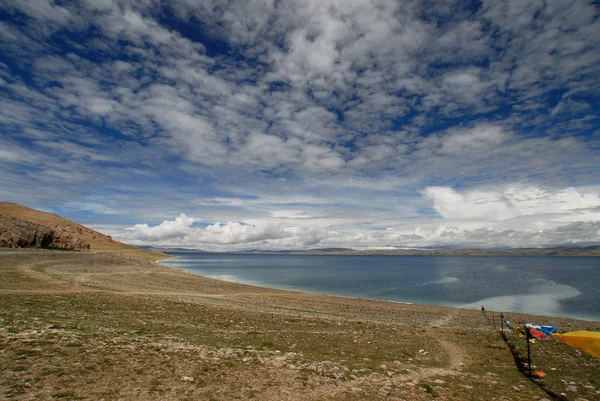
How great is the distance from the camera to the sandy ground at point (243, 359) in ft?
33.8

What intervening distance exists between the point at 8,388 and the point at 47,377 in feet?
3.47

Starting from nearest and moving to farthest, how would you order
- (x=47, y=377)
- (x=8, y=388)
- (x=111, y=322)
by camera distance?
(x=8, y=388)
(x=47, y=377)
(x=111, y=322)

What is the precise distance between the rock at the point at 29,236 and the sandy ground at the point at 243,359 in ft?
306

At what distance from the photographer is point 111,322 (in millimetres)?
18188

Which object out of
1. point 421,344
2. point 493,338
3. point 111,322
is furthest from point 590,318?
point 111,322

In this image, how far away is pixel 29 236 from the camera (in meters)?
100

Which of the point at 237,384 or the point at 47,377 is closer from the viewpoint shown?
the point at 47,377

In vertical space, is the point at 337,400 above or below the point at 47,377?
below

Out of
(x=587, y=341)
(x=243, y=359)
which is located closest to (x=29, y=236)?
(x=243, y=359)

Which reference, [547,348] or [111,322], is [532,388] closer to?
[547,348]

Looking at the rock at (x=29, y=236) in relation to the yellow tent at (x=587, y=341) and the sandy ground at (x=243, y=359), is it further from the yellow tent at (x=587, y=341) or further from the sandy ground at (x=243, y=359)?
the yellow tent at (x=587, y=341)

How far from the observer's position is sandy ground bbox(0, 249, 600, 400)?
10305 mm

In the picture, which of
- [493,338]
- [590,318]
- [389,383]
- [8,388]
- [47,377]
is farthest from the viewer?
[590,318]

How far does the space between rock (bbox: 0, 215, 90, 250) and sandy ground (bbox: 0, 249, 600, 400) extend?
93304 millimetres
